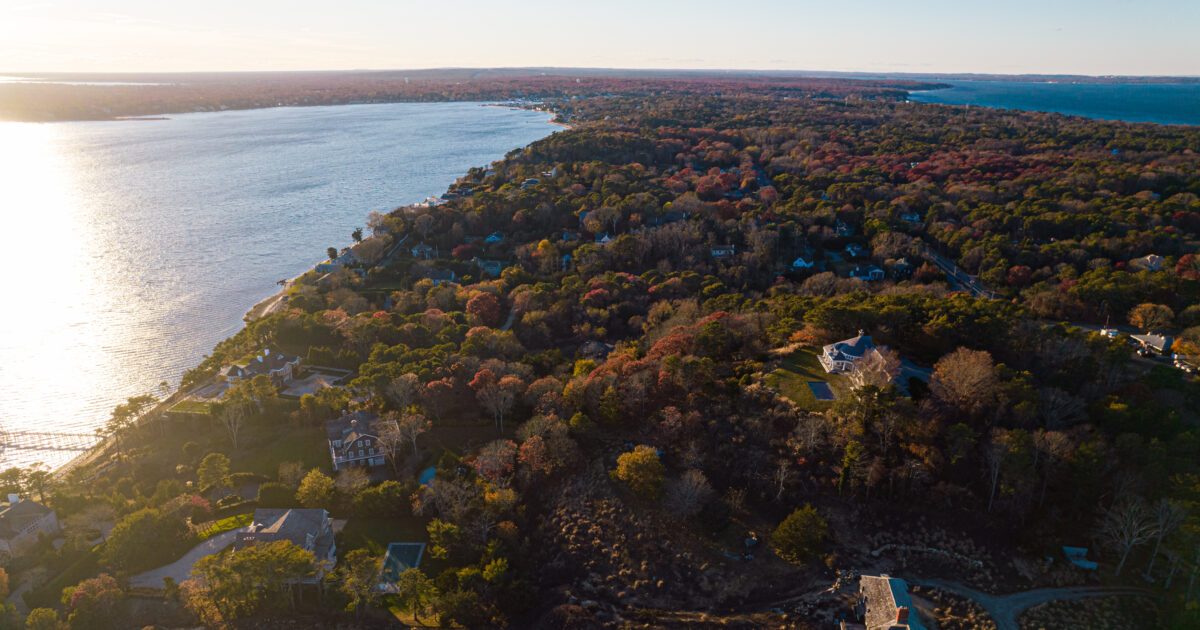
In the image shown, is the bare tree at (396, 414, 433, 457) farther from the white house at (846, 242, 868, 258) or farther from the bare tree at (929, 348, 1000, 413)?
the white house at (846, 242, 868, 258)

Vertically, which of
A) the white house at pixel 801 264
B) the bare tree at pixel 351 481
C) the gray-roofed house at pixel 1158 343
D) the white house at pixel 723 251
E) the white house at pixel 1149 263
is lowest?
the bare tree at pixel 351 481

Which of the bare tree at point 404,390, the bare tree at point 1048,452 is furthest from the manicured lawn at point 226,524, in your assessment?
the bare tree at point 1048,452

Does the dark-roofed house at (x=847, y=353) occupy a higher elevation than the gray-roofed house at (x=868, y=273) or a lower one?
higher

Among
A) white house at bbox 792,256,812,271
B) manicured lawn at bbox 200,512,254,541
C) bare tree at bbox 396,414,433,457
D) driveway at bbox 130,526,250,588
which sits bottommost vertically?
driveway at bbox 130,526,250,588

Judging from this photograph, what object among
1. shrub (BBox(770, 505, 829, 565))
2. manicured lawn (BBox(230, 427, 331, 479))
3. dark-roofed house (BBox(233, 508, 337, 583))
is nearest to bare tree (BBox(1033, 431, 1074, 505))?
shrub (BBox(770, 505, 829, 565))

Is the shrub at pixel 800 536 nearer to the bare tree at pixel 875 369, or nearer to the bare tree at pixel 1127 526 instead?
the bare tree at pixel 875 369

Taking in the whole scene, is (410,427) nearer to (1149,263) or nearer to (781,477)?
(781,477)
